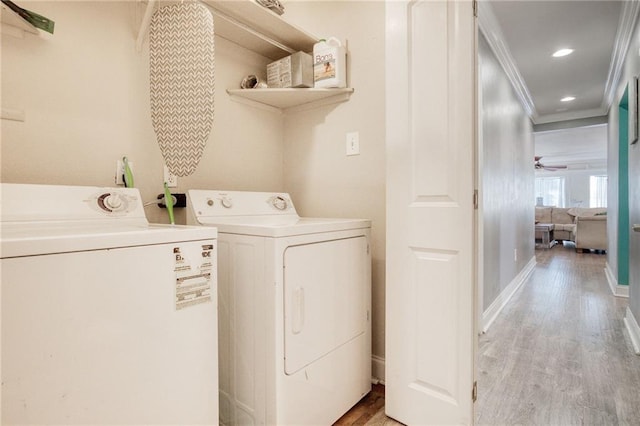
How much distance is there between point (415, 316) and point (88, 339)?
1147 millimetres

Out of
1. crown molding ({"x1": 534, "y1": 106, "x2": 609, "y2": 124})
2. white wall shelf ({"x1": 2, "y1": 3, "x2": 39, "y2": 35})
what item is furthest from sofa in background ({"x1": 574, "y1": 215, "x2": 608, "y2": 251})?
white wall shelf ({"x1": 2, "y1": 3, "x2": 39, "y2": 35})

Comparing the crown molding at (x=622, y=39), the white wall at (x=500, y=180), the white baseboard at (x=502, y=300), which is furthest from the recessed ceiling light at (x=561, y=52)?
the white baseboard at (x=502, y=300)

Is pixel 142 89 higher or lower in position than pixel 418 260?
higher

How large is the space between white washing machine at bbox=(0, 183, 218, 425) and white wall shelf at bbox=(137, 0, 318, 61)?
40.8 inches

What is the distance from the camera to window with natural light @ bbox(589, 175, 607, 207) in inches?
430

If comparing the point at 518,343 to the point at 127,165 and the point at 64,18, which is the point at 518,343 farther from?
the point at 64,18

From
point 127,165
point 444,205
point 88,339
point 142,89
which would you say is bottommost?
point 88,339

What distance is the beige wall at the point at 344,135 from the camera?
1.78m

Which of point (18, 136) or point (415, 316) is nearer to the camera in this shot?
point (18, 136)

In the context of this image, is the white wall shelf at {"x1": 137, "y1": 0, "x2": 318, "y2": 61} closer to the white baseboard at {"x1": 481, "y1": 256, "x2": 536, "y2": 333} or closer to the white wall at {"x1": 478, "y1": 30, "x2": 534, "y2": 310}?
the white wall at {"x1": 478, "y1": 30, "x2": 534, "y2": 310}

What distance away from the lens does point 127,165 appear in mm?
1407

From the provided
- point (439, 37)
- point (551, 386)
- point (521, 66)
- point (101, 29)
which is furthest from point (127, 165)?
point (521, 66)

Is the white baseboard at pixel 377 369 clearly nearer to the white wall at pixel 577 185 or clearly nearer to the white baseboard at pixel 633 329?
the white baseboard at pixel 633 329

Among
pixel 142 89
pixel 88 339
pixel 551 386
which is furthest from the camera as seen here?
pixel 551 386
